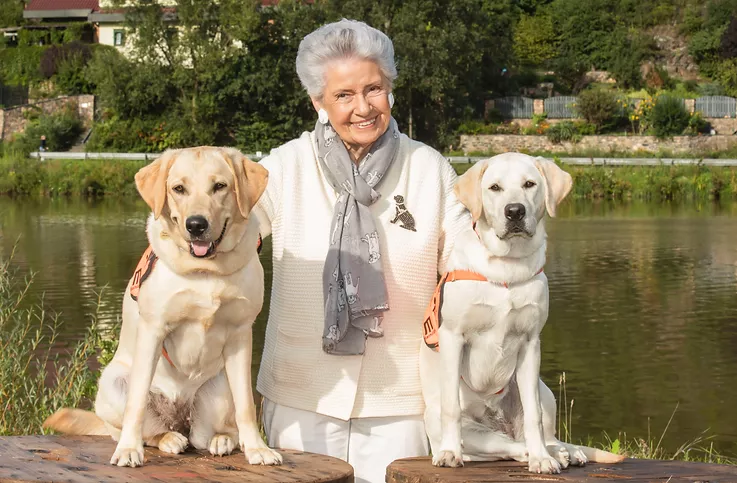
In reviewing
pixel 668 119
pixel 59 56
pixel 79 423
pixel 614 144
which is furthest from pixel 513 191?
pixel 59 56

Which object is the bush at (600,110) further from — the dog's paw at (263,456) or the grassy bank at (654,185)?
the dog's paw at (263,456)

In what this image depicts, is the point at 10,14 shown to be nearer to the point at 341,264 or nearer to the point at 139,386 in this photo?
the point at 341,264

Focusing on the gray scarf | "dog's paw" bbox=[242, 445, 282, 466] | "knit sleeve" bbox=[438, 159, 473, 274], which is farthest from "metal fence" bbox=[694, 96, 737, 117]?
"dog's paw" bbox=[242, 445, 282, 466]

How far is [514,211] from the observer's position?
3.57 meters

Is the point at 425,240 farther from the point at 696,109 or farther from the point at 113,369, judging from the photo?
the point at 696,109

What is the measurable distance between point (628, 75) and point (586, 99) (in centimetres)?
734

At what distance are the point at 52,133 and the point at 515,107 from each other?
17886 mm

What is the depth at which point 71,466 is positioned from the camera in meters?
3.36

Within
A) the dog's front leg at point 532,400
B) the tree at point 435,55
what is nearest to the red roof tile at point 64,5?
the tree at point 435,55

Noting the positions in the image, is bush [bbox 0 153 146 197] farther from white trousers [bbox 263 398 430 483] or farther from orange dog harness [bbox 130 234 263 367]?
orange dog harness [bbox 130 234 263 367]

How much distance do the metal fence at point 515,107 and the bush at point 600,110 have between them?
112 inches

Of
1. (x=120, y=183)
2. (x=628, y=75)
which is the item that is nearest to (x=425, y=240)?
(x=120, y=183)

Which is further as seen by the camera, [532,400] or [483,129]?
[483,129]

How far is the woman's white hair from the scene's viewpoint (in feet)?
13.9
